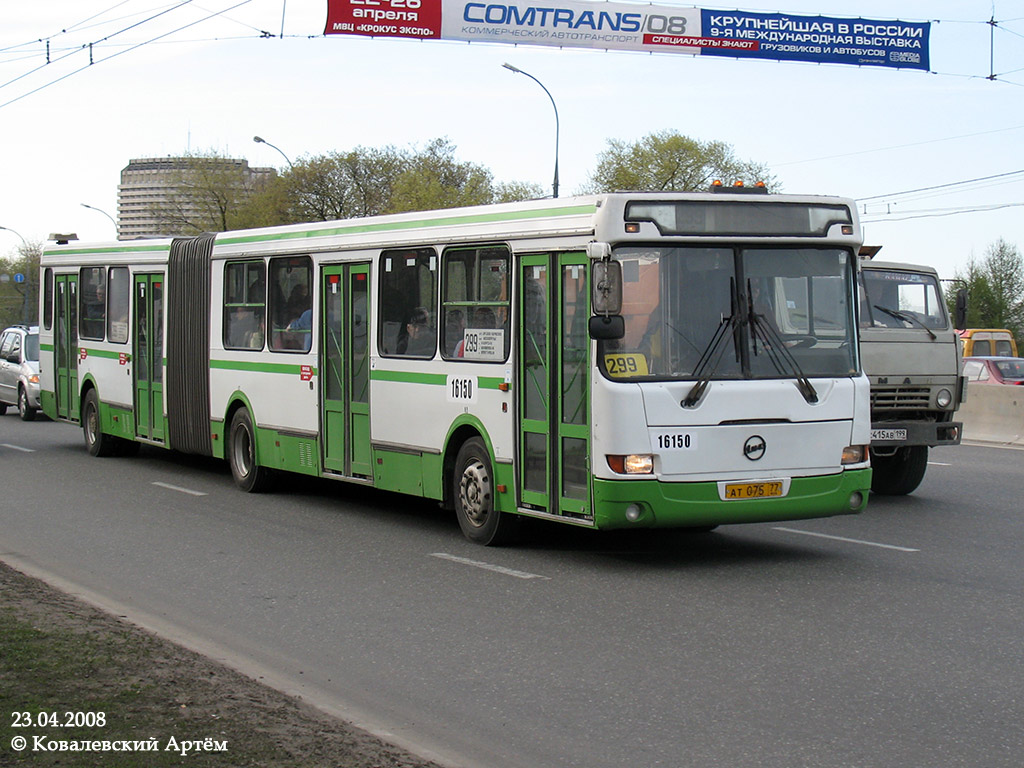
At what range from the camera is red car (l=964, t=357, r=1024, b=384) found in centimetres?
3584

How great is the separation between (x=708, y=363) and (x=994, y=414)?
14610 millimetres

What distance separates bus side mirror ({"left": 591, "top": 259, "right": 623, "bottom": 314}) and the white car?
21.0 m

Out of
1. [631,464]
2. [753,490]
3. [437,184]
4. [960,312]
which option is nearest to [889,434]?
[960,312]

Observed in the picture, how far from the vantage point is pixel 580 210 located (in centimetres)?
1007

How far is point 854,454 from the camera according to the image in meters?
10.4

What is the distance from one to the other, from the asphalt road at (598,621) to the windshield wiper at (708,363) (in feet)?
4.23

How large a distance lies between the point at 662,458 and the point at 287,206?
6742cm

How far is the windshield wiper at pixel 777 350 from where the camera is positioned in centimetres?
1005

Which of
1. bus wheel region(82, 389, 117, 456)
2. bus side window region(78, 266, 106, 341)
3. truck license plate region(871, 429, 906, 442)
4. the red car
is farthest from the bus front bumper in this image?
the red car

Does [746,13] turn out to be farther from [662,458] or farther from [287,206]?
[287,206]

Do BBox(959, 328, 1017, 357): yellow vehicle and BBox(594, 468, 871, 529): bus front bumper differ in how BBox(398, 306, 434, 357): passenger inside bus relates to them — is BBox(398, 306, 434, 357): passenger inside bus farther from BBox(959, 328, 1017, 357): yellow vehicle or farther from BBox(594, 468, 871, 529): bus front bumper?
BBox(959, 328, 1017, 357): yellow vehicle

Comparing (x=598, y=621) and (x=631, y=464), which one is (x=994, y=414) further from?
(x=598, y=621)

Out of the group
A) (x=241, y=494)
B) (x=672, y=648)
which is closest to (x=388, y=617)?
(x=672, y=648)

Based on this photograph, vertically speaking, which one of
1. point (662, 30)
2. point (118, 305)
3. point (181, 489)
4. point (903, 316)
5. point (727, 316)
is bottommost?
point (181, 489)
